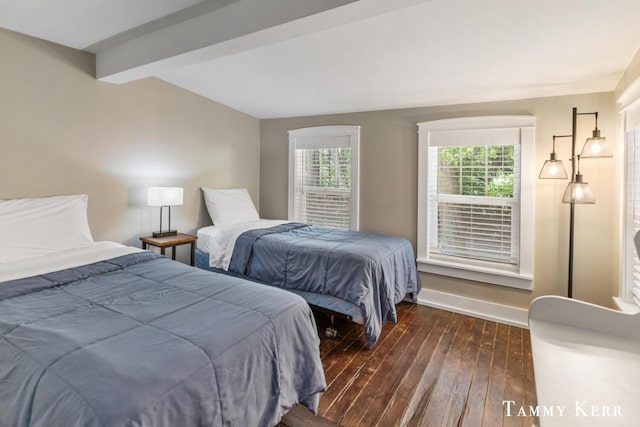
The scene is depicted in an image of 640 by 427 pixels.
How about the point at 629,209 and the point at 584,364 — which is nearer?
the point at 584,364

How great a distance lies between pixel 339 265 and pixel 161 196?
2007mm

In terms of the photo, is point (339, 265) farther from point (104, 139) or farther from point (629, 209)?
point (104, 139)

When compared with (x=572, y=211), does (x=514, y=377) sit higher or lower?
lower

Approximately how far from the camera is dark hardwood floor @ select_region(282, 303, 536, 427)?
1.89 metres

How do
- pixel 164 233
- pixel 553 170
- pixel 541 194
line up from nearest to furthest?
pixel 553 170, pixel 541 194, pixel 164 233

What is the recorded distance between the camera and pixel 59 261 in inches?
89.3

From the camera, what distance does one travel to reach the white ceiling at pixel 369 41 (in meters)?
1.89

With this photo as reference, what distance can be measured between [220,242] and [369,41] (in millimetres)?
2462

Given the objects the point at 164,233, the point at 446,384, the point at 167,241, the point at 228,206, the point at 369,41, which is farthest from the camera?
the point at 228,206

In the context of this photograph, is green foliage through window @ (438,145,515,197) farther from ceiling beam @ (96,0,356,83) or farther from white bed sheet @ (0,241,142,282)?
white bed sheet @ (0,241,142,282)

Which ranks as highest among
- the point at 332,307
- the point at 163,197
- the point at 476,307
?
the point at 163,197

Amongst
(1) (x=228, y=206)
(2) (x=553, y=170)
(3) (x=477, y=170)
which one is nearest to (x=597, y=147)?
(2) (x=553, y=170)

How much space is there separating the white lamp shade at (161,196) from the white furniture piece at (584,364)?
330 centimetres

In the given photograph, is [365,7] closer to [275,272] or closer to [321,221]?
[275,272]
